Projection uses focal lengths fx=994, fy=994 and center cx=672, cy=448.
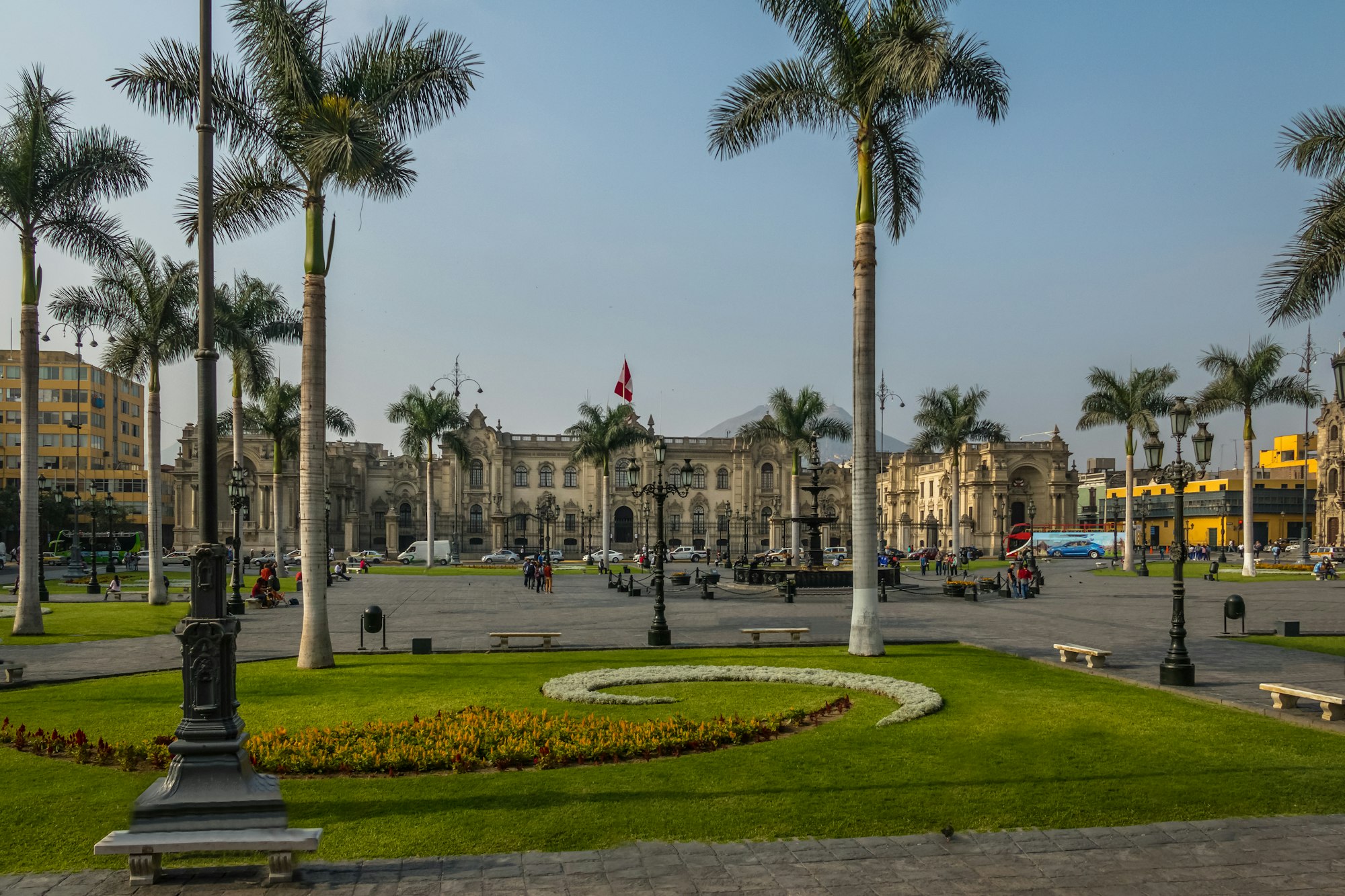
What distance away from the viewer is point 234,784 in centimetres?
693

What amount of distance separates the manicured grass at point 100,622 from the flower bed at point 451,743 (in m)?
9.01

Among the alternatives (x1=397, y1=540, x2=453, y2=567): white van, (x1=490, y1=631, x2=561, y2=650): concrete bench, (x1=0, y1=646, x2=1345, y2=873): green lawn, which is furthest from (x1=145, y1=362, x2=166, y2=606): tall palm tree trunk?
(x1=397, y1=540, x2=453, y2=567): white van

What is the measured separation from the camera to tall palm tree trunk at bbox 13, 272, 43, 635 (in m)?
20.8

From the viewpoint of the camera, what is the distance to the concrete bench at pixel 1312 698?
11.6 m

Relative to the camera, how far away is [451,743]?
993 centimetres

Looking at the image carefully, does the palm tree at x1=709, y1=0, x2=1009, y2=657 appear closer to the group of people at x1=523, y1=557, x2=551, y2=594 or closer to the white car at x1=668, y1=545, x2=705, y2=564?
the group of people at x1=523, y1=557, x2=551, y2=594

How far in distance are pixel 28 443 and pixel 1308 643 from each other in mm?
26629

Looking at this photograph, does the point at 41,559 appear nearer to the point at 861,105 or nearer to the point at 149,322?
the point at 149,322

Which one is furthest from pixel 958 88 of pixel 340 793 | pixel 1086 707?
pixel 340 793

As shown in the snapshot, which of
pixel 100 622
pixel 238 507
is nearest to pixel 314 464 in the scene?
pixel 100 622

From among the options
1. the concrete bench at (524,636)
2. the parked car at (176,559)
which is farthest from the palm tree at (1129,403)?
the parked car at (176,559)

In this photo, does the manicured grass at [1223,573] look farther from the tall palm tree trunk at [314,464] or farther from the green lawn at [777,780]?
the tall palm tree trunk at [314,464]

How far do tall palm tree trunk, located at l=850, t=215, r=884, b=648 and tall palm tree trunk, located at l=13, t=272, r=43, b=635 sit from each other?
16746mm

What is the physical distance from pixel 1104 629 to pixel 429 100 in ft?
60.2
